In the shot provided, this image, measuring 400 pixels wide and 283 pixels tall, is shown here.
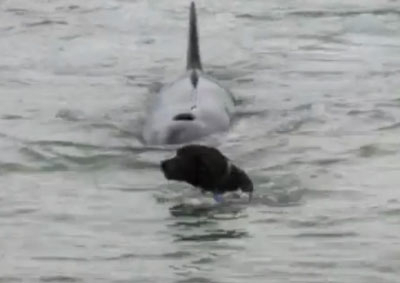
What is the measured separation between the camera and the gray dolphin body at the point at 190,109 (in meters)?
11.0

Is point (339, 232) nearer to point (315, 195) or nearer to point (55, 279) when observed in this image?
point (315, 195)

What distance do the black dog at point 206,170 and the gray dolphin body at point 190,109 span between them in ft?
4.80

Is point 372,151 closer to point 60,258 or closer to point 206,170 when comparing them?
point 206,170

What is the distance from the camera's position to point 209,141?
10969 mm

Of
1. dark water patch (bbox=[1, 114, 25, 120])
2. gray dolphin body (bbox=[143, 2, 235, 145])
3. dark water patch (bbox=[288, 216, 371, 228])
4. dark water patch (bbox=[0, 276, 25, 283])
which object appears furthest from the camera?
dark water patch (bbox=[1, 114, 25, 120])

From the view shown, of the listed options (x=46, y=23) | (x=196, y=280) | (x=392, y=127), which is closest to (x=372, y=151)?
(x=392, y=127)

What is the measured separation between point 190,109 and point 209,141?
475 millimetres

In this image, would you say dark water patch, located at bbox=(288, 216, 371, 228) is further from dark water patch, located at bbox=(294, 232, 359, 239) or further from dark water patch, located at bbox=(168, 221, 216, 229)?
dark water patch, located at bbox=(168, 221, 216, 229)

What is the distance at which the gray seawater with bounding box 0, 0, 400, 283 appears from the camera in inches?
333

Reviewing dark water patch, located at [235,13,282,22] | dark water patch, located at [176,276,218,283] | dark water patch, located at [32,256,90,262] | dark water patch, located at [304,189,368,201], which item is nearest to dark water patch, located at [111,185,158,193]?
dark water patch, located at [304,189,368,201]

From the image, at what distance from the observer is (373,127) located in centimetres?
1217

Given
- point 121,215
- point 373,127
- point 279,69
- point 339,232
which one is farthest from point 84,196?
point 279,69

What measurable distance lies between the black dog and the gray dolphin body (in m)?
1.46

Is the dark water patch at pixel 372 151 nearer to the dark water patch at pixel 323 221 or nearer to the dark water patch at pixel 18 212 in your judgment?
the dark water patch at pixel 323 221
